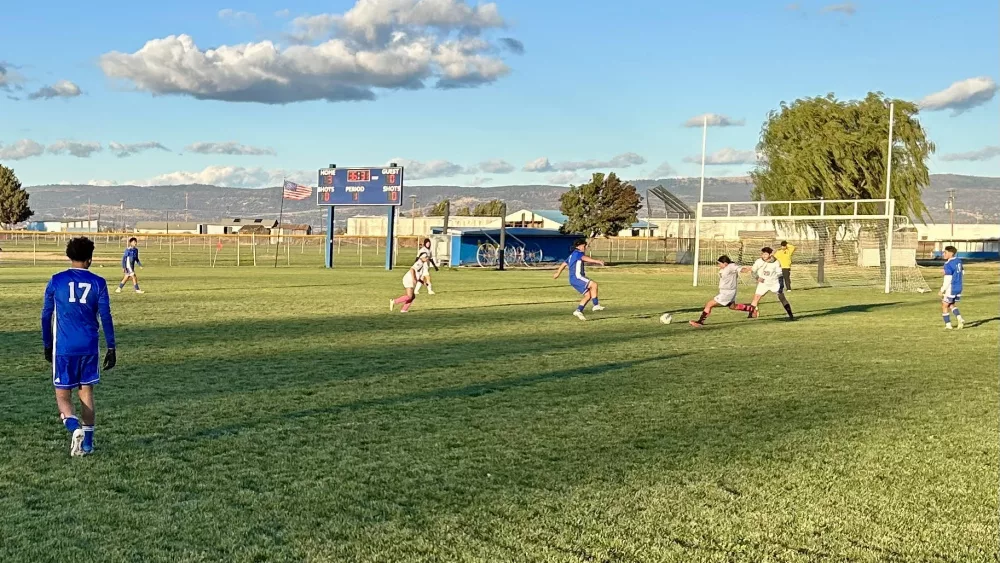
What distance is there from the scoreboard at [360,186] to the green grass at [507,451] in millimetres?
33111

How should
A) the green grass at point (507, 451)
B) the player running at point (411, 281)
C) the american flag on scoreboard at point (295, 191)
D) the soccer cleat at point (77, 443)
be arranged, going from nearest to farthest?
the green grass at point (507, 451), the soccer cleat at point (77, 443), the player running at point (411, 281), the american flag on scoreboard at point (295, 191)

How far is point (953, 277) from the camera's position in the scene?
1725 centimetres

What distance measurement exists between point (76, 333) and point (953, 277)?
15.9 metres

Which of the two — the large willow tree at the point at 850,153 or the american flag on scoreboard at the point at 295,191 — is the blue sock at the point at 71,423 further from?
the american flag on scoreboard at the point at 295,191

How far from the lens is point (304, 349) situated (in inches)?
540

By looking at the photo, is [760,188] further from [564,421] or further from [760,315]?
[564,421]

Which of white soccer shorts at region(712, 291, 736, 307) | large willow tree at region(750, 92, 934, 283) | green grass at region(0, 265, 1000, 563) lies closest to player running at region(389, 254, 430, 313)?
green grass at region(0, 265, 1000, 563)

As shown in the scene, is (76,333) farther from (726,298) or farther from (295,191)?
(295,191)

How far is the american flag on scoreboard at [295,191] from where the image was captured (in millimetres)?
60094

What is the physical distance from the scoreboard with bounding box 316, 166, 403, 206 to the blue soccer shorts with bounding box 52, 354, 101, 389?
135 ft

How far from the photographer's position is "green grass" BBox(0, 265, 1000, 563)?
5.11 m

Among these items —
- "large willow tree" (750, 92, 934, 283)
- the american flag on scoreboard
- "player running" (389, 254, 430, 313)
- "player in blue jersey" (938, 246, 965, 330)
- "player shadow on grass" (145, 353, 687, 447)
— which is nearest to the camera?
"player shadow on grass" (145, 353, 687, 447)

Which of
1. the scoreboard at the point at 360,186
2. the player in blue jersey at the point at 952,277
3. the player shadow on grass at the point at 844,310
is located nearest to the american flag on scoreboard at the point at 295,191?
the scoreboard at the point at 360,186

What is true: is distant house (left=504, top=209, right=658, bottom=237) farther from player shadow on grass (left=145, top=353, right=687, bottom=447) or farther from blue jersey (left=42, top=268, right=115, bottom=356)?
blue jersey (left=42, top=268, right=115, bottom=356)
